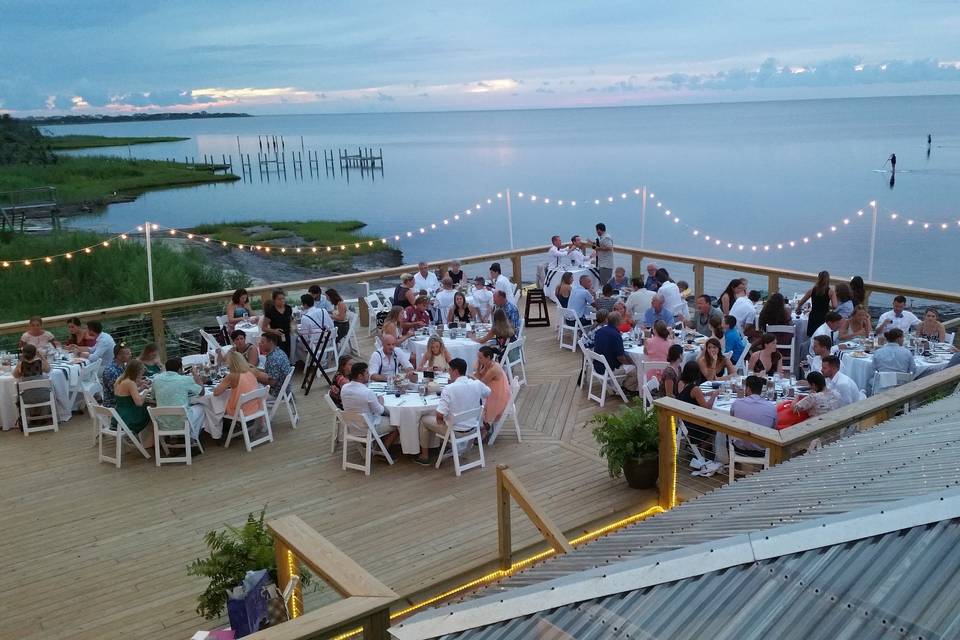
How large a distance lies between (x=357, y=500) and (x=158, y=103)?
87.0m

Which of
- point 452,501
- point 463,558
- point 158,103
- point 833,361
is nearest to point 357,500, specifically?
point 452,501

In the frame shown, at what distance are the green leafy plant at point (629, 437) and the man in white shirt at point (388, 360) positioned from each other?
284 centimetres

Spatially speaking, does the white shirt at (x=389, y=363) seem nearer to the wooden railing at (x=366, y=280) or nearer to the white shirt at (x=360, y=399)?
the white shirt at (x=360, y=399)

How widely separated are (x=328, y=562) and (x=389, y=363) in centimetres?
608

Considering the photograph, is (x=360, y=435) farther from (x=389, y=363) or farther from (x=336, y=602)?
(x=336, y=602)

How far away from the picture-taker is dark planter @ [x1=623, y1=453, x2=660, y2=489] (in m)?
7.46

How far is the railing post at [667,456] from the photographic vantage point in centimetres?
589

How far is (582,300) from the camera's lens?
1246 centimetres

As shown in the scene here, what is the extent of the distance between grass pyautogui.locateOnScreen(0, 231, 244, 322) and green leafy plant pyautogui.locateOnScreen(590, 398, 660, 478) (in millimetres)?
17753

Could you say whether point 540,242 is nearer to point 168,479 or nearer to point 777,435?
point 168,479

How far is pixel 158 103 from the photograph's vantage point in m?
84.9

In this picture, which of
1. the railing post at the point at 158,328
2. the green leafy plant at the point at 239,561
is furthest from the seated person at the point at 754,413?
the railing post at the point at 158,328

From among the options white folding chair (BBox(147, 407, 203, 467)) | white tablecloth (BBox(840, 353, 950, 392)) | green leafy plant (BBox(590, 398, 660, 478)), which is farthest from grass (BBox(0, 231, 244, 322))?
white tablecloth (BBox(840, 353, 950, 392))

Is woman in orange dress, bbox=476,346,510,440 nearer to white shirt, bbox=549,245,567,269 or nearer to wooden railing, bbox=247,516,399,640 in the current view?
wooden railing, bbox=247,516,399,640
